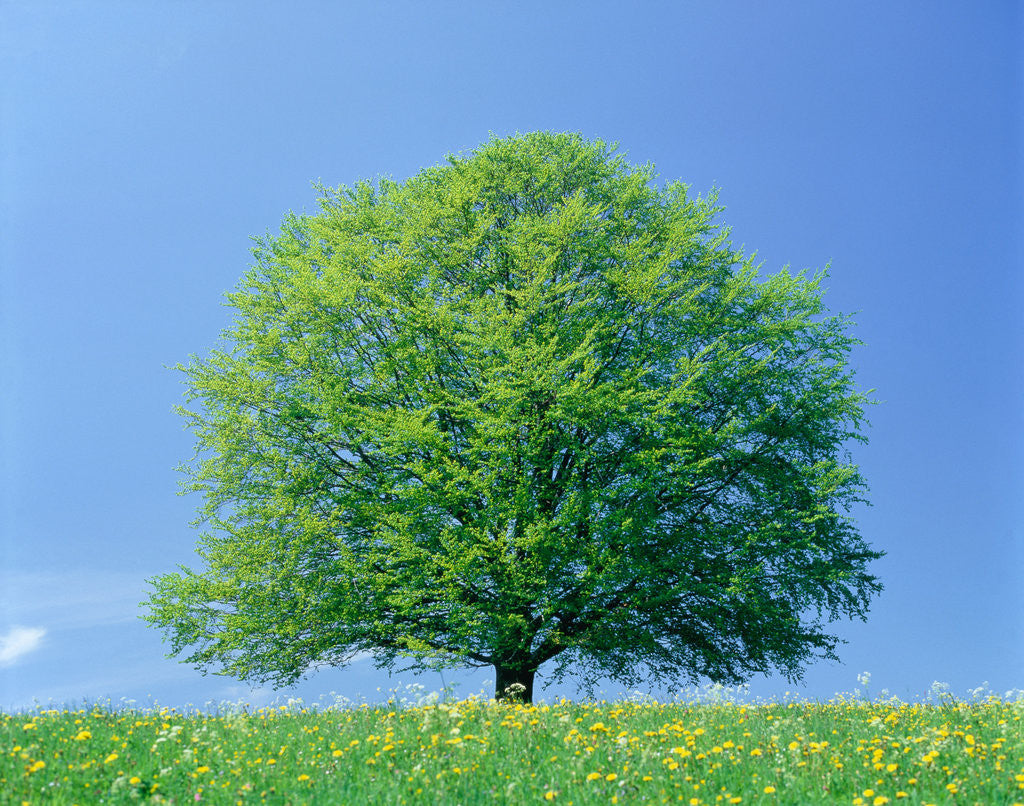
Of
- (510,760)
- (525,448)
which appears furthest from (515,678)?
(510,760)

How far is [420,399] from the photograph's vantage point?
638 inches

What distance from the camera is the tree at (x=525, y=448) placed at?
14.2 m

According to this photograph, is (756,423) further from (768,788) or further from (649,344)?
(768,788)

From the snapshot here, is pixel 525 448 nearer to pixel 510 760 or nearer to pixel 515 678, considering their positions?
pixel 515 678

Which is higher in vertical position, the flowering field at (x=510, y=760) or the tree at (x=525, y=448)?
the tree at (x=525, y=448)

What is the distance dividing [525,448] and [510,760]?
8.42m

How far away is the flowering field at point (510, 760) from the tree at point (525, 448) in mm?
6136

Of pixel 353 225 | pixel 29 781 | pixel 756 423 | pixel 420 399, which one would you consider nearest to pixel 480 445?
pixel 420 399

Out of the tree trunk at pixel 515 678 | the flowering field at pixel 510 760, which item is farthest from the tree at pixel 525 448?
the flowering field at pixel 510 760

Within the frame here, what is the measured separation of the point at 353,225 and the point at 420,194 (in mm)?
1898

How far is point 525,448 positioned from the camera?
14.3 meters

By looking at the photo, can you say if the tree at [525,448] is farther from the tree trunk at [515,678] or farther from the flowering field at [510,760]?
the flowering field at [510,760]

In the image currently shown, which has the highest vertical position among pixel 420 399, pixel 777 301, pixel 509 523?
pixel 777 301

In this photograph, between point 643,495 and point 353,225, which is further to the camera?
point 353,225
